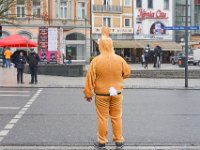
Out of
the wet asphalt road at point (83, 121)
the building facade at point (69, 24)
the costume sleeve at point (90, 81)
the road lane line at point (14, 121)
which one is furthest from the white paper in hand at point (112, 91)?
the building facade at point (69, 24)

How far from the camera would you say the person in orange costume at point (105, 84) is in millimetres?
7762

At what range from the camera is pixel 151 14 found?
214 feet

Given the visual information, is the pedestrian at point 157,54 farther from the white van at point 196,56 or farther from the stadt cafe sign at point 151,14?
the stadt cafe sign at point 151,14

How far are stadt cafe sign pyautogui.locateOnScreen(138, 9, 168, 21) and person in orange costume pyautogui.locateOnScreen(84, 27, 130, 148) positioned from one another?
57.5 meters

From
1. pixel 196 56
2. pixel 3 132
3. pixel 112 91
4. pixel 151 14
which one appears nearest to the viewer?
pixel 112 91

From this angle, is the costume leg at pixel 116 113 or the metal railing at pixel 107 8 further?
the metal railing at pixel 107 8

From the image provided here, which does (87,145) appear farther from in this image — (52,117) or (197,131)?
(52,117)

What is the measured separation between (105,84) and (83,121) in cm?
380

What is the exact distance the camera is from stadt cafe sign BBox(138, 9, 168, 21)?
2557 inches

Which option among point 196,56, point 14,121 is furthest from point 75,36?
point 14,121

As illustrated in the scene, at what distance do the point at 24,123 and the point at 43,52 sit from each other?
24949 mm

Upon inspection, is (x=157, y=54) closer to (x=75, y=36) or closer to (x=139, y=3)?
(x=75, y=36)

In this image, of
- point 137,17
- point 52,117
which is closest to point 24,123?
point 52,117

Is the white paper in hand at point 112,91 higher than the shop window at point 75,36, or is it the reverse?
the shop window at point 75,36
